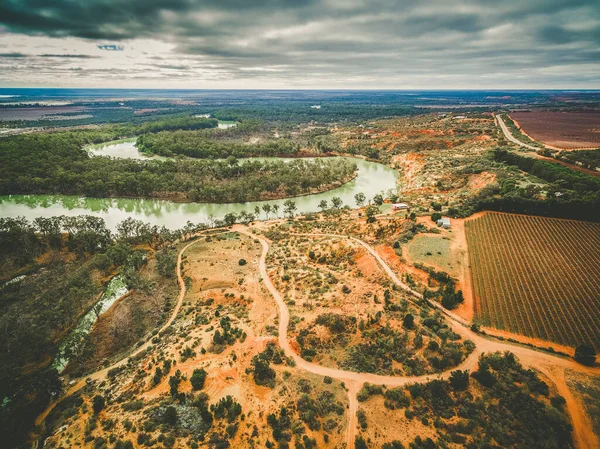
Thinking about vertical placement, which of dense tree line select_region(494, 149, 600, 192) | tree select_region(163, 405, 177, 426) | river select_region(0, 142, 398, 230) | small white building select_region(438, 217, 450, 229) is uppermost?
dense tree line select_region(494, 149, 600, 192)

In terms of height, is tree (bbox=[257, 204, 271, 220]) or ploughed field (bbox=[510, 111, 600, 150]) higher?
ploughed field (bbox=[510, 111, 600, 150])

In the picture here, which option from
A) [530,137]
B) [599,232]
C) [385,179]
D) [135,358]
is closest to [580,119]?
[530,137]

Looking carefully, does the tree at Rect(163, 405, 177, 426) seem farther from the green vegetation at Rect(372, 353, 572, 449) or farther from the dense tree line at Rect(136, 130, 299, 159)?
the dense tree line at Rect(136, 130, 299, 159)

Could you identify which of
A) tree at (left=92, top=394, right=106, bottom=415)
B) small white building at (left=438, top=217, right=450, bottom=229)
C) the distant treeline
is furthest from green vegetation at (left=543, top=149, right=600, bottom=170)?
tree at (left=92, top=394, right=106, bottom=415)

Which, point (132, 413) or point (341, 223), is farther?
point (341, 223)

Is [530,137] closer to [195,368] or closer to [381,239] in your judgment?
[381,239]

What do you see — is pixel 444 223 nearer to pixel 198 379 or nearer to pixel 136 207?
pixel 198 379

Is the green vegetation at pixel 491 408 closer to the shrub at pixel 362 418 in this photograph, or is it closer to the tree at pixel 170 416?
the shrub at pixel 362 418
